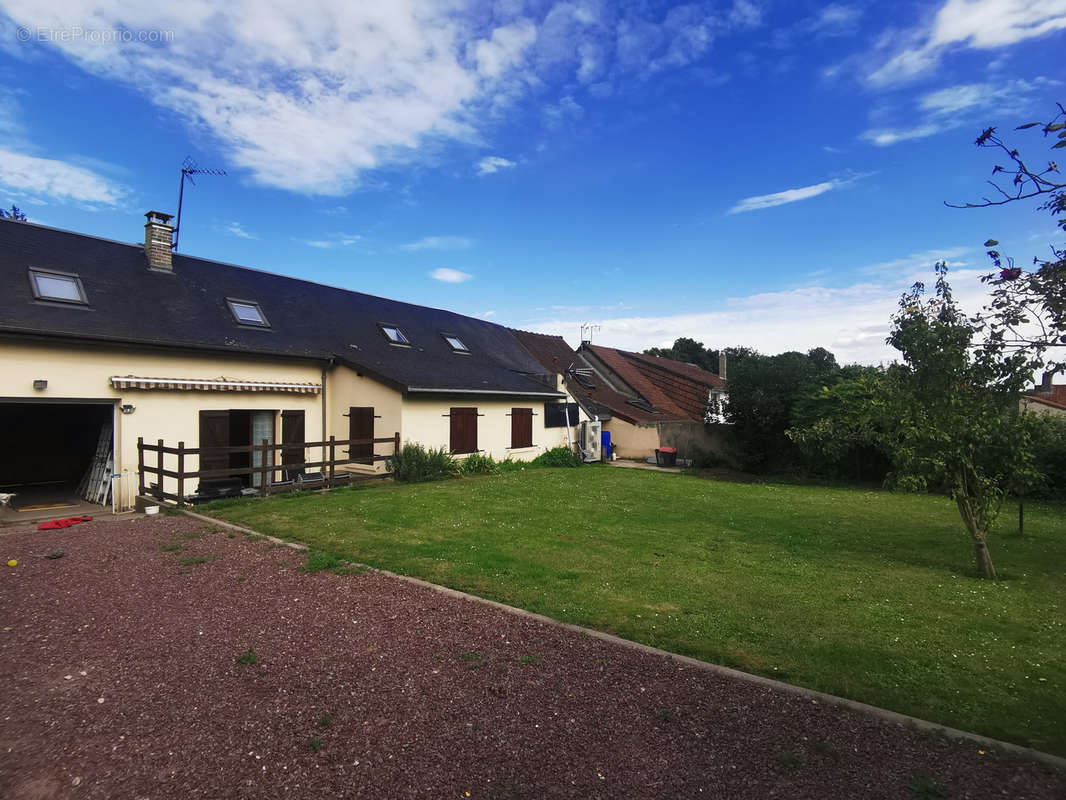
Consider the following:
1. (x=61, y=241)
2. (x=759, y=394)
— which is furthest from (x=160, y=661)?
(x=759, y=394)

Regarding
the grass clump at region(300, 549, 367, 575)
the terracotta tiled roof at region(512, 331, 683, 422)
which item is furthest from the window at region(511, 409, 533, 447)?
the grass clump at region(300, 549, 367, 575)

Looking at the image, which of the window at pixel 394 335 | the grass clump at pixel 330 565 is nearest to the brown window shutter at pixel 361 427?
the window at pixel 394 335

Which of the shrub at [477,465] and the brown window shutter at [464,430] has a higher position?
the brown window shutter at [464,430]

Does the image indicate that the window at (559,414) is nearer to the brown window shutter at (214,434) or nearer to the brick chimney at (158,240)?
the brown window shutter at (214,434)

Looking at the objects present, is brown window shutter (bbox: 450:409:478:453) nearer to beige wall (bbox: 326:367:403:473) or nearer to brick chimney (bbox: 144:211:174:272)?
beige wall (bbox: 326:367:403:473)

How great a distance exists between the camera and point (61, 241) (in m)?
14.0

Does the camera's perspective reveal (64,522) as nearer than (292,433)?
Yes

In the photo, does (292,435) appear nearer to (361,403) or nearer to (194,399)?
(361,403)

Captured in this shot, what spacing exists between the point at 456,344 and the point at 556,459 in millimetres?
6377

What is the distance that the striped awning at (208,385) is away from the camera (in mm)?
11961

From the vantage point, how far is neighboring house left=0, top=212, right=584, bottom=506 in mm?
11656

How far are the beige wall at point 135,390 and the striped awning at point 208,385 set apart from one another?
0.60 ft

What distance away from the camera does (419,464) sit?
51.0 feet

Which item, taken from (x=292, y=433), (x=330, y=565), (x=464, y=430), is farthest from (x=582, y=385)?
(x=330, y=565)
